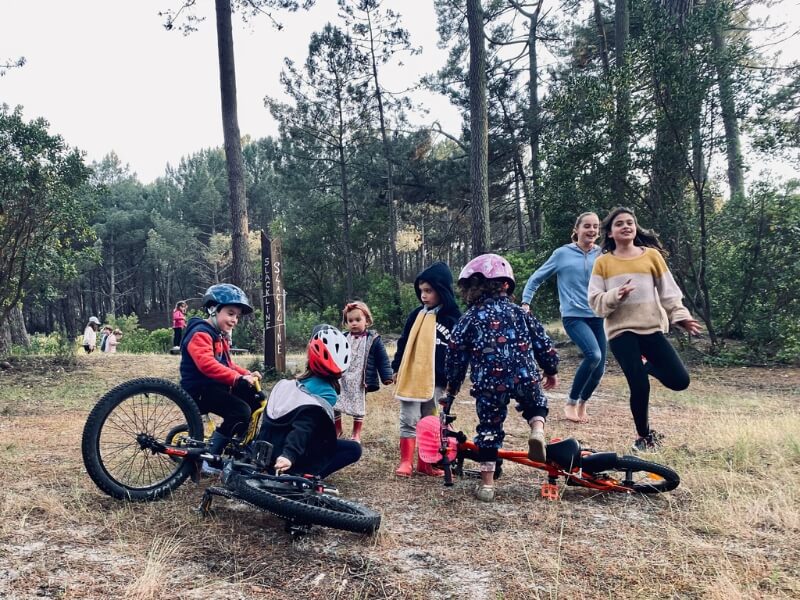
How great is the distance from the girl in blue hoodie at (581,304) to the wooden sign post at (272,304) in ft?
16.3

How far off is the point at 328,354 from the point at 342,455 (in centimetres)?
64

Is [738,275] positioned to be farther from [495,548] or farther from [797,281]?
[495,548]

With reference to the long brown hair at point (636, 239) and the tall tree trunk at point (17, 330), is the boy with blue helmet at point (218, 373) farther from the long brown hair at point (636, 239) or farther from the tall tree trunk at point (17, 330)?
the tall tree trunk at point (17, 330)

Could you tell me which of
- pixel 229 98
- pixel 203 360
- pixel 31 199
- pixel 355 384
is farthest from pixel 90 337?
pixel 203 360

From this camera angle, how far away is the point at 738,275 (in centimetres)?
997

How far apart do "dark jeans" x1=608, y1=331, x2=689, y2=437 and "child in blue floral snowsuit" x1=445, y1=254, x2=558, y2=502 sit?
879mm

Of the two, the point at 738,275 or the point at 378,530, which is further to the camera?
the point at 738,275

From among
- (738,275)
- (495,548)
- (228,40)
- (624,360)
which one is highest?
(228,40)

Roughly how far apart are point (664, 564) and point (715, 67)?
1001 centimetres

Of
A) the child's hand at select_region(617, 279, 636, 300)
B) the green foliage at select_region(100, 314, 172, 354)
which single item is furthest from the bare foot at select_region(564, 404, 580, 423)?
the green foliage at select_region(100, 314, 172, 354)

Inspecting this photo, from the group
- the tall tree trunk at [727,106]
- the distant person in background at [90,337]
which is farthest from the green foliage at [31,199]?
the tall tree trunk at [727,106]

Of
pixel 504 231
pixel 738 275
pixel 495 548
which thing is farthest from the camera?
pixel 504 231

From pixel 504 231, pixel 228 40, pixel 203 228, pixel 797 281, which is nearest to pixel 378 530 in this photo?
pixel 797 281

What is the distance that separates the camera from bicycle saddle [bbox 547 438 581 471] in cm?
316
